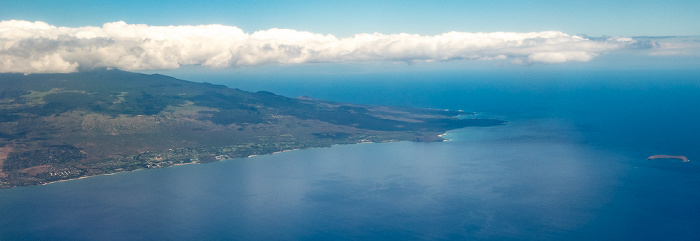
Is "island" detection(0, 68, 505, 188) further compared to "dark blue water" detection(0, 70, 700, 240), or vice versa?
"island" detection(0, 68, 505, 188)

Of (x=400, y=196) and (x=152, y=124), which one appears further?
(x=152, y=124)

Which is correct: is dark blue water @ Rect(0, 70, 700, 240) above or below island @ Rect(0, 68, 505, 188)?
below

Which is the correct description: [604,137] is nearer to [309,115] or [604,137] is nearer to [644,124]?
[644,124]

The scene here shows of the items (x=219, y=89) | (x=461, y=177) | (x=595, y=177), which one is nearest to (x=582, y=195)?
(x=595, y=177)

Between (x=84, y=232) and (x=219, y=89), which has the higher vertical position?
(x=219, y=89)

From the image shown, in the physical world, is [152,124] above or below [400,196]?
above
